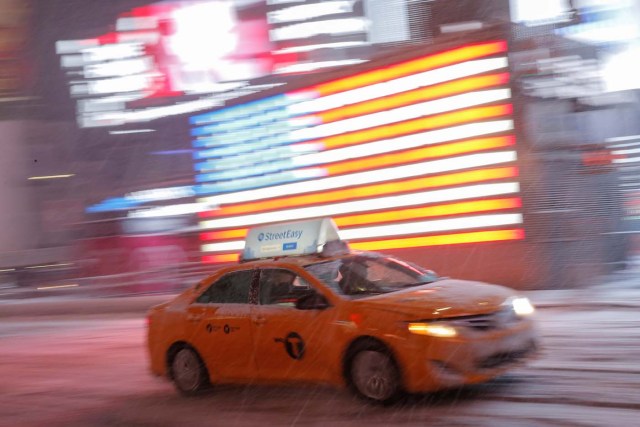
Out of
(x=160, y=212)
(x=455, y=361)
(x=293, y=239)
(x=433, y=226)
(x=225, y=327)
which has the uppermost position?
(x=293, y=239)

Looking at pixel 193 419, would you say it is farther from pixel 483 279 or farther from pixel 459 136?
pixel 459 136

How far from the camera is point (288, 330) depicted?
7.46 metres

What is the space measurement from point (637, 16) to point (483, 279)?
7.84 metres

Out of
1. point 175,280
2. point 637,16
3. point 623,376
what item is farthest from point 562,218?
point 175,280

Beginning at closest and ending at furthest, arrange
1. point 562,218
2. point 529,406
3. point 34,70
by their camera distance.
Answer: point 529,406
point 562,218
point 34,70

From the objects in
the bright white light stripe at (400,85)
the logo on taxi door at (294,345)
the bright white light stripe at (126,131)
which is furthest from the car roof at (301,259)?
the bright white light stripe at (126,131)

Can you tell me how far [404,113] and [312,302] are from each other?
1163cm

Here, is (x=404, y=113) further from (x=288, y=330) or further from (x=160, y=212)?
(x=160, y=212)

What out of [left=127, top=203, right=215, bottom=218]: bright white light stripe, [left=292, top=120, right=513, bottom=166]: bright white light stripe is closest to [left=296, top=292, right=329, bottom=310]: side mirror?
[left=292, top=120, right=513, bottom=166]: bright white light stripe

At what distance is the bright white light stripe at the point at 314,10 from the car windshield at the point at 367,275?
3116 cm

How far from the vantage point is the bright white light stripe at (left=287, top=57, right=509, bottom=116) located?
16.4 m

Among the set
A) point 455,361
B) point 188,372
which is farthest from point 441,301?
point 188,372

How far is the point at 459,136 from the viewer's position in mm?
17062

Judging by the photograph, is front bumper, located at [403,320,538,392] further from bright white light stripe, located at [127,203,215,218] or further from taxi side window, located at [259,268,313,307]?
bright white light stripe, located at [127,203,215,218]
